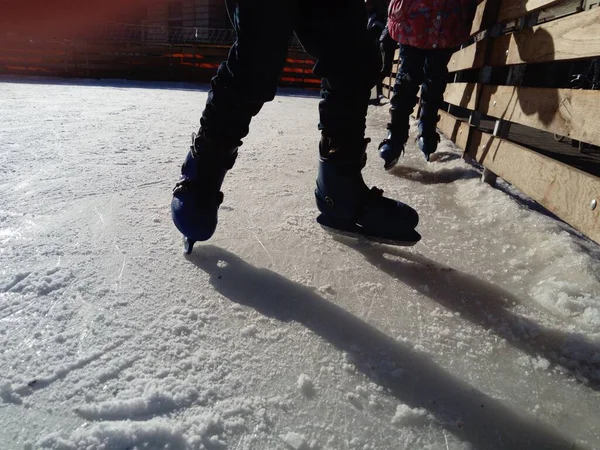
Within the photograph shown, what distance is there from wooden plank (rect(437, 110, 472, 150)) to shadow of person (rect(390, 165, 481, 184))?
25cm

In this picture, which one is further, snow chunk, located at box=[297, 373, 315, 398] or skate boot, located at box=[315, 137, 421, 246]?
skate boot, located at box=[315, 137, 421, 246]

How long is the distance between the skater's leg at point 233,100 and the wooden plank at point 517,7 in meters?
1.24

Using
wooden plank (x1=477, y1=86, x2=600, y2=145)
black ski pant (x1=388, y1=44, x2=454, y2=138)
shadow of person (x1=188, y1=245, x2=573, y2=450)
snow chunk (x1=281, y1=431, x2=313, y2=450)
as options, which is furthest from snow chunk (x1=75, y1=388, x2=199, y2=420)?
black ski pant (x1=388, y1=44, x2=454, y2=138)

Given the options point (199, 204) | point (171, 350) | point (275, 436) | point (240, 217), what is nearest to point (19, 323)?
point (171, 350)

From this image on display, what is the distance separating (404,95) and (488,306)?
1.63 meters

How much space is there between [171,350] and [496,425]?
1.90 feet

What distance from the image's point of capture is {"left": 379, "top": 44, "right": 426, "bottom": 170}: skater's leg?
2.11 metres

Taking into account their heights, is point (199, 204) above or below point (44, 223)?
above

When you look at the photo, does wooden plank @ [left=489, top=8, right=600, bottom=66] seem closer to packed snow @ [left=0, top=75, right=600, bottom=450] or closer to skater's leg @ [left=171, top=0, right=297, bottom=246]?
packed snow @ [left=0, top=75, right=600, bottom=450]

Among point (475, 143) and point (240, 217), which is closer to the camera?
point (240, 217)

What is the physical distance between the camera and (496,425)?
60 cm

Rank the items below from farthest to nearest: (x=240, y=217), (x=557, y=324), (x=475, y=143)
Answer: (x=475, y=143)
(x=240, y=217)
(x=557, y=324)

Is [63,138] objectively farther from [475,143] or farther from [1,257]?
[475,143]

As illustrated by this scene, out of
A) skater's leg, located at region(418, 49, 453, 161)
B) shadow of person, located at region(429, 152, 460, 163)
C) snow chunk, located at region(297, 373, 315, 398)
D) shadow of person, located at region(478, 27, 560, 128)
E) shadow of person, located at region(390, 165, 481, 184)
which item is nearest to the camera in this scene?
snow chunk, located at region(297, 373, 315, 398)
